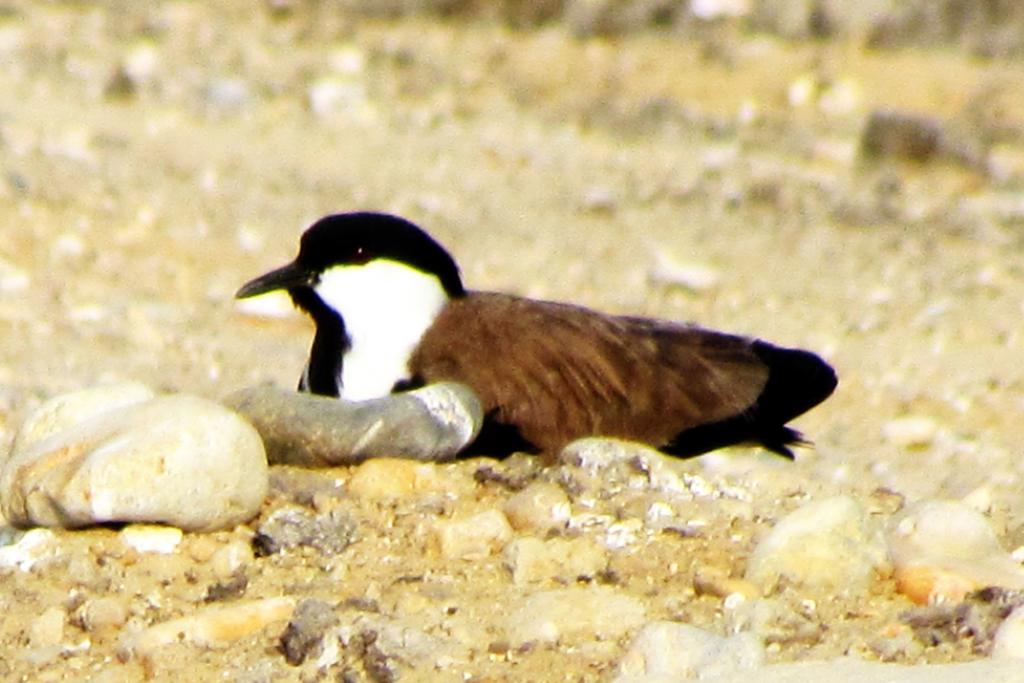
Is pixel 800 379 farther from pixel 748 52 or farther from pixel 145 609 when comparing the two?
pixel 748 52

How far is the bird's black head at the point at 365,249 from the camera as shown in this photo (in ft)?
21.2

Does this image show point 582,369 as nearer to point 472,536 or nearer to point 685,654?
point 472,536

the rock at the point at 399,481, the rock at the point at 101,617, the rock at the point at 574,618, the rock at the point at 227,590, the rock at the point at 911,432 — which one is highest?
the rock at the point at 574,618

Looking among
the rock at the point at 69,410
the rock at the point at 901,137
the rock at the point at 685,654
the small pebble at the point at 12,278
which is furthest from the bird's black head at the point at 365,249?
the rock at the point at 901,137

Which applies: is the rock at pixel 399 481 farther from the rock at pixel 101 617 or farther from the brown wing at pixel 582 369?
the rock at pixel 101 617

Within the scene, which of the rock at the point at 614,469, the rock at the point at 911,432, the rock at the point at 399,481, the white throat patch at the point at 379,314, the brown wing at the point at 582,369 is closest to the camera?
the rock at the point at 399,481

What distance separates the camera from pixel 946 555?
15.5 feet

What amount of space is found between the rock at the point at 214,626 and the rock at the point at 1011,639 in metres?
1.47

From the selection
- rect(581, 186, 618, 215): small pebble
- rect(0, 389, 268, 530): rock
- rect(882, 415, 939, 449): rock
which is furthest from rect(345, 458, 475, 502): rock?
rect(581, 186, 618, 215): small pebble

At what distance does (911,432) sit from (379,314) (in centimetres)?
241

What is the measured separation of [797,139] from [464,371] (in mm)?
6518

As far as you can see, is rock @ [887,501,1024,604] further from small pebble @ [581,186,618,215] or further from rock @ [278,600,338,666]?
small pebble @ [581,186,618,215]

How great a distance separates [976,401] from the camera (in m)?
8.27

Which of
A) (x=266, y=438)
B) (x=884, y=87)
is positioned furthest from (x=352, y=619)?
(x=884, y=87)
